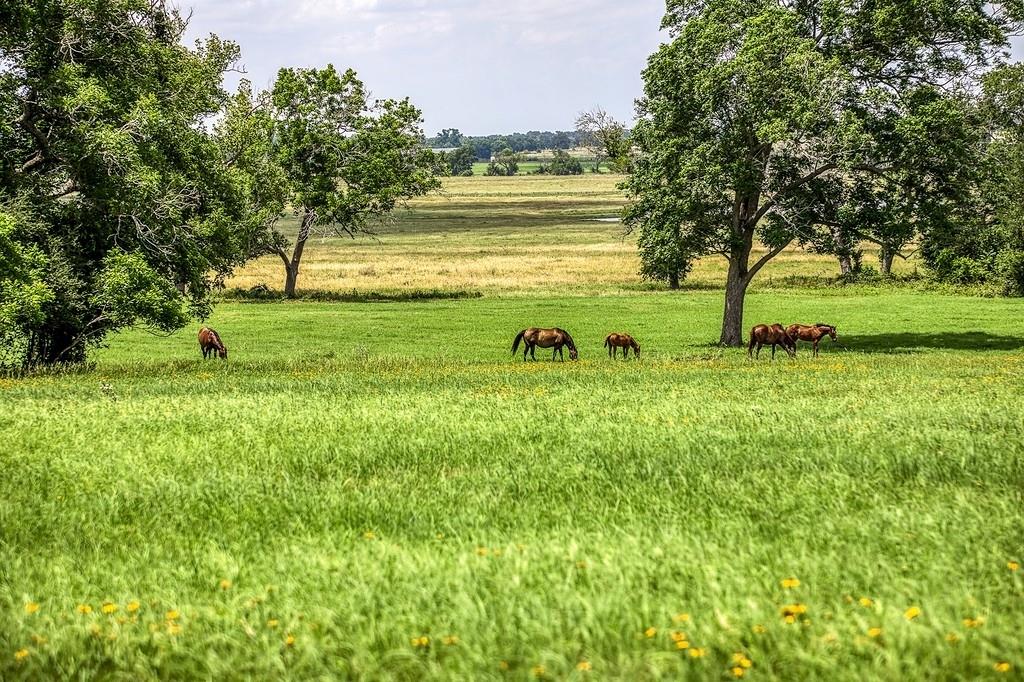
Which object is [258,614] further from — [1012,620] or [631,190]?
[631,190]

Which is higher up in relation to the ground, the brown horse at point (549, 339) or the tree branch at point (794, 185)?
the tree branch at point (794, 185)

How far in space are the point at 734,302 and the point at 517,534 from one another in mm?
34498

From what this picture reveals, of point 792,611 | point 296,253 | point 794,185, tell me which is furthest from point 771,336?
point 296,253

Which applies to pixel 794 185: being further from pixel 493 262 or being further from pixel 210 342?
pixel 493 262

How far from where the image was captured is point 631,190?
40.2 meters

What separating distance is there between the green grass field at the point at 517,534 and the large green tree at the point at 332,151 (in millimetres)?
54065

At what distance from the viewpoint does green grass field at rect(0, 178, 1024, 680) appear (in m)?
5.84

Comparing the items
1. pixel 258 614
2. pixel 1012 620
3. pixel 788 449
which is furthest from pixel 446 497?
pixel 1012 620

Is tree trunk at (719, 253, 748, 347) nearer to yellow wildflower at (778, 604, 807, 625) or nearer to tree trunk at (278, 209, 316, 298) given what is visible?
yellow wildflower at (778, 604, 807, 625)

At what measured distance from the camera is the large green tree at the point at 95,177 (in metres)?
26.6

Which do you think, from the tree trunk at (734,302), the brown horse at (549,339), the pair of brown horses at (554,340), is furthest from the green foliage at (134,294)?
the tree trunk at (734,302)

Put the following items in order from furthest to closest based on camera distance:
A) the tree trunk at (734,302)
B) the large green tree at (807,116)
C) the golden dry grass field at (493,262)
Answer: the golden dry grass field at (493,262) → the tree trunk at (734,302) → the large green tree at (807,116)

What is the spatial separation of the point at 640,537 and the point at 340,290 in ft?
221

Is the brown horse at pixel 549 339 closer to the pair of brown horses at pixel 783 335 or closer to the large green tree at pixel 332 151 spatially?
the pair of brown horses at pixel 783 335
